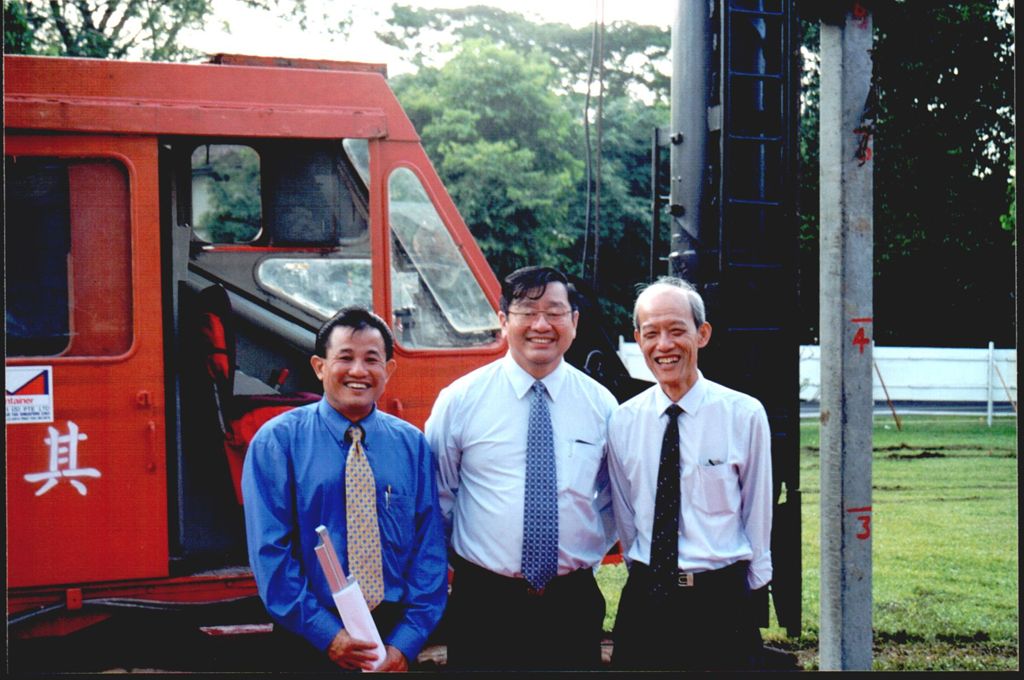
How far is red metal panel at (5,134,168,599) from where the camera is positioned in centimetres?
459

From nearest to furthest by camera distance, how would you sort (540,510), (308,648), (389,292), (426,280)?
(308,648) < (540,510) < (389,292) < (426,280)

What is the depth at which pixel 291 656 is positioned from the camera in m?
3.05

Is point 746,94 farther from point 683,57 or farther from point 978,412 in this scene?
point 978,412

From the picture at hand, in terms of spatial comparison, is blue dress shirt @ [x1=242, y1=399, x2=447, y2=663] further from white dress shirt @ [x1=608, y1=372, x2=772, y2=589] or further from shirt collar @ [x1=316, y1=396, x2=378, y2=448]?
white dress shirt @ [x1=608, y1=372, x2=772, y2=589]

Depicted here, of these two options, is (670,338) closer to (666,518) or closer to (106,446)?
(666,518)

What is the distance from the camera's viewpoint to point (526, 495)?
3242mm

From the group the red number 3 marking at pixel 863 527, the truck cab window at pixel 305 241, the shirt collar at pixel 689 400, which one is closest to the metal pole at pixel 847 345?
the red number 3 marking at pixel 863 527

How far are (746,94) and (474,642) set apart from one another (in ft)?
9.40

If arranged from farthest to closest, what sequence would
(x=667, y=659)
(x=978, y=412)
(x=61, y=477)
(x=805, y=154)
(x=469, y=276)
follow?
(x=805, y=154) < (x=978, y=412) < (x=469, y=276) < (x=61, y=477) < (x=667, y=659)

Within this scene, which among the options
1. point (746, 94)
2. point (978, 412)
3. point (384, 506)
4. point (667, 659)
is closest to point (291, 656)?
point (384, 506)

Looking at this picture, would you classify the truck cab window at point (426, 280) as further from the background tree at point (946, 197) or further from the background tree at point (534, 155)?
the background tree at point (534, 155)

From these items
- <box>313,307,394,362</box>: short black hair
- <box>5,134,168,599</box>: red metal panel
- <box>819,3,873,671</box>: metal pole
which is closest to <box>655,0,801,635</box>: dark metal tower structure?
<box>819,3,873,671</box>: metal pole

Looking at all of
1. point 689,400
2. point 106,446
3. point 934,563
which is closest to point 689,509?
point 689,400

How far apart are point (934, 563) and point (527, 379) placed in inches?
215
